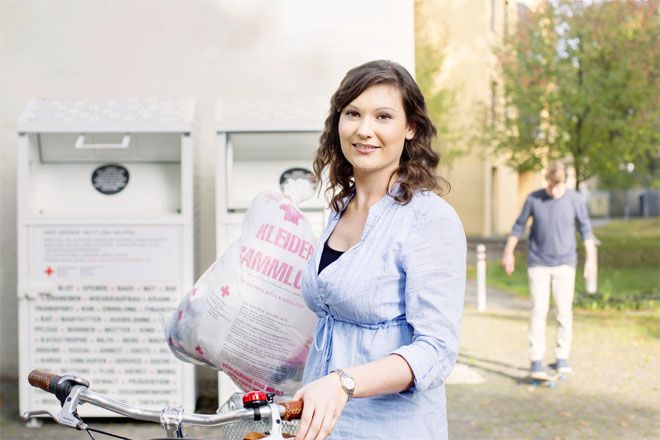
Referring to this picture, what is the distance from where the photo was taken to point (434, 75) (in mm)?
24703

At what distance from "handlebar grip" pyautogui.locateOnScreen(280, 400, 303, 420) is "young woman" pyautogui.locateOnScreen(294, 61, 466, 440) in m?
0.02

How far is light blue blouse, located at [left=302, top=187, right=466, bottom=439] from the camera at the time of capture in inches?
69.5

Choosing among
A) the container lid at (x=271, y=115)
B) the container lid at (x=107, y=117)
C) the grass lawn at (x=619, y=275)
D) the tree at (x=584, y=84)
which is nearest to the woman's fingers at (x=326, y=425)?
the container lid at (x=271, y=115)

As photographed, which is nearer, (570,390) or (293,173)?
(293,173)

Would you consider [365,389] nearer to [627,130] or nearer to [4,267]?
[4,267]

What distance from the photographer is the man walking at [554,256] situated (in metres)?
7.52

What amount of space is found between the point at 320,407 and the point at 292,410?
0.05 meters

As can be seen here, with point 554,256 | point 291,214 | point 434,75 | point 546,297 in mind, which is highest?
point 434,75

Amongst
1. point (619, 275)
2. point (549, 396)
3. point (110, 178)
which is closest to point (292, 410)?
point (110, 178)

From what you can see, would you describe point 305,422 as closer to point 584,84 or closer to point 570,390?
point 570,390

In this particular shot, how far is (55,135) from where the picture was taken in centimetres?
597

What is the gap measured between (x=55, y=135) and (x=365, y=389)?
474 centimetres

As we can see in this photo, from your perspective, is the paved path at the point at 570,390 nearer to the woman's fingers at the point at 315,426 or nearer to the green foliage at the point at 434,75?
the woman's fingers at the point at 315,426

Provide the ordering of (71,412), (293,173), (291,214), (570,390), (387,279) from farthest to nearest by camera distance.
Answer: (570,390) < (293,173) < (291,214) < (387,279) < (71,412)
